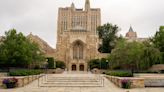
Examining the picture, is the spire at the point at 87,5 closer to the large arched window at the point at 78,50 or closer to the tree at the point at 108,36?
the tree at the point at 108,36

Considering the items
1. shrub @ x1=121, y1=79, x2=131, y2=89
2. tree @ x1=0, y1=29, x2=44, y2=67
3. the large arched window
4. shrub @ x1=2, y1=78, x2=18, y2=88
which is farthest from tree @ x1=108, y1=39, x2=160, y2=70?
the large arched window

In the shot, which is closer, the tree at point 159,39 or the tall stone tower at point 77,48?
the tree at point 159,39

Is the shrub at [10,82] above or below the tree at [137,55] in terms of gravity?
below

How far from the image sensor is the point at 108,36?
77875 millimetres

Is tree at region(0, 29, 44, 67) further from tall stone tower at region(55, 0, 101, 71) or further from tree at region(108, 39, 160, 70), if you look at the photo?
tall stone tower at region(55, 0, 101, 71)

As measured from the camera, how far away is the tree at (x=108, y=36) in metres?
77.0

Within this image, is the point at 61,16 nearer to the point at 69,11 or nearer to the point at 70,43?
the point at 69,11

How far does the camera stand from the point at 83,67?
2908 inches

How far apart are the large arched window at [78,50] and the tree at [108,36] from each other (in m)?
7.33

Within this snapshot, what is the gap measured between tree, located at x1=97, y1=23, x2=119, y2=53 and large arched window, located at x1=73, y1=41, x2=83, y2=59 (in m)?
7.33

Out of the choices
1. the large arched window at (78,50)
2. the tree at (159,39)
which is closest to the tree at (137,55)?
the tree at (159,39)

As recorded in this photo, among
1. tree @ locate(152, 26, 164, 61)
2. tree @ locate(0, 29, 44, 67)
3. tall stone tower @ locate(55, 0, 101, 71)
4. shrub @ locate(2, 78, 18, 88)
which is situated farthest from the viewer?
tall stone tower @ locate(55, 0, 101, 71)

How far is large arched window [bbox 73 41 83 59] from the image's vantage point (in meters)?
74.7

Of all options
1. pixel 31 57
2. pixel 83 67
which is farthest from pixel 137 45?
pixel 83 67
